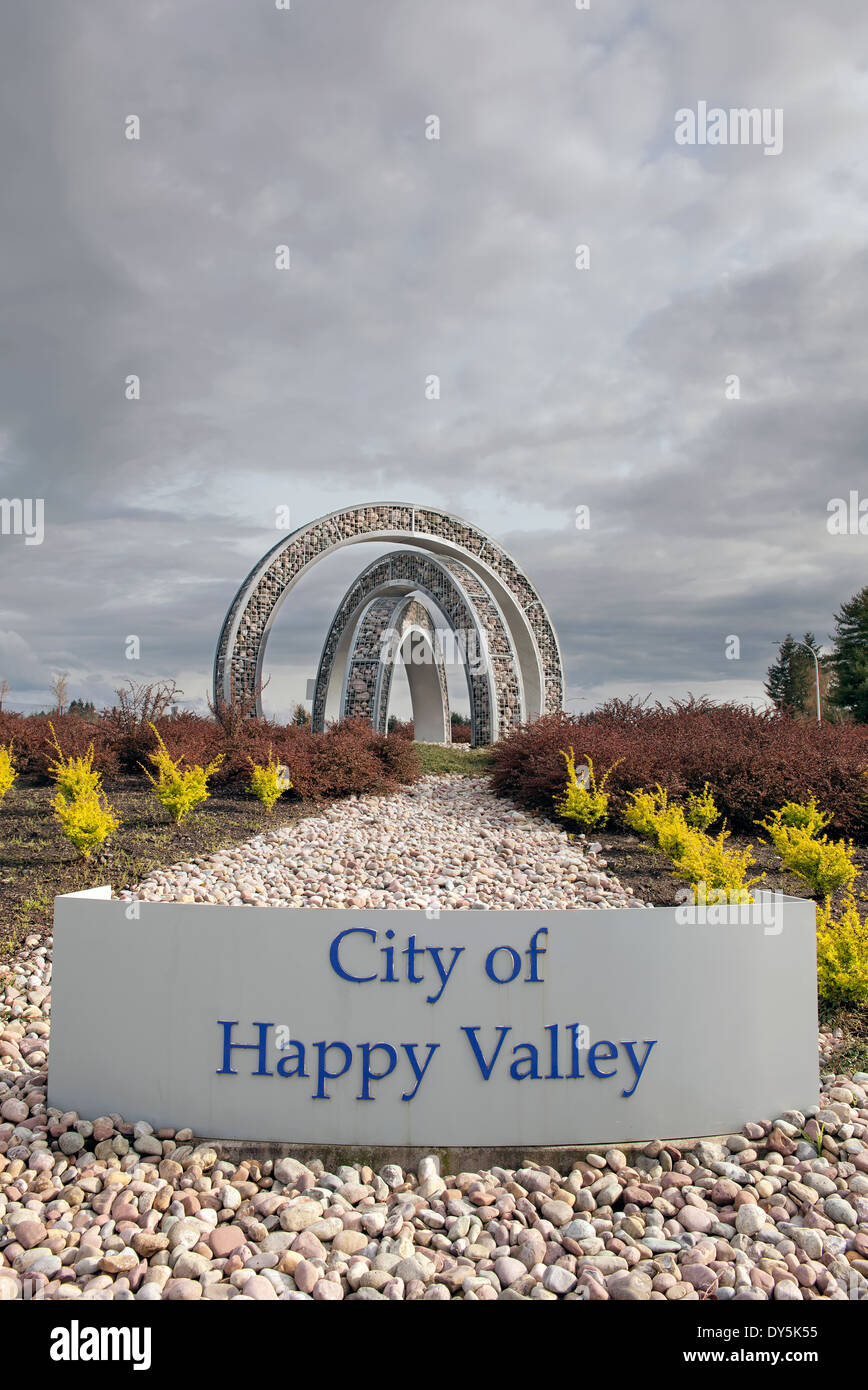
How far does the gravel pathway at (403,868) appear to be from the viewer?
614cm

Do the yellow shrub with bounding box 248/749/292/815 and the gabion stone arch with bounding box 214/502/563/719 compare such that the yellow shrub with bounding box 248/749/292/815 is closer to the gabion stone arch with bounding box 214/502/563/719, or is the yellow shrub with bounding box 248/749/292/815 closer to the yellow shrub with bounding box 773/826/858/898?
the gabion stone arch with bounding box 214/502/563/719

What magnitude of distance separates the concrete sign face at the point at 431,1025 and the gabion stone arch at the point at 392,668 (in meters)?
13.4

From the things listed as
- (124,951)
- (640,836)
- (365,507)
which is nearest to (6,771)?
(124,951)

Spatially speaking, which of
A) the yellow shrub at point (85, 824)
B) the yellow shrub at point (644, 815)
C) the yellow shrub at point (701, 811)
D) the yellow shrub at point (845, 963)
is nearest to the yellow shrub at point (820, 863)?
the yellow shrub at point (845, 963)

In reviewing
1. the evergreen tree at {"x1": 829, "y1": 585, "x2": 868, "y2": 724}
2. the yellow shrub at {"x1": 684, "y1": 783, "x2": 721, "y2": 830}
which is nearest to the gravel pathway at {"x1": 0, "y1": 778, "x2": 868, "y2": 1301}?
the yellow shrub at {"x1": 684, "y1": 783, "x2": 721, "y2": 830}

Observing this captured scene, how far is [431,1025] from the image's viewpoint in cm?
318

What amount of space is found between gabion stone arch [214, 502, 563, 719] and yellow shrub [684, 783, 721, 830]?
8220mm

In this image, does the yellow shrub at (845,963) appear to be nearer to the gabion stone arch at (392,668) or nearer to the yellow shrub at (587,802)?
the yellow shrub at (587,802)

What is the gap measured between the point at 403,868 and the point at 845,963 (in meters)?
3.58

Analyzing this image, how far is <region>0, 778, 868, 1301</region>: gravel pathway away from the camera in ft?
8.26

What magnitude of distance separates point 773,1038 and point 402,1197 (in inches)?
62.6

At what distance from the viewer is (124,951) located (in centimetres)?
336

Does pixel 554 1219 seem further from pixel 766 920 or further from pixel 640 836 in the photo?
pixel 640 836

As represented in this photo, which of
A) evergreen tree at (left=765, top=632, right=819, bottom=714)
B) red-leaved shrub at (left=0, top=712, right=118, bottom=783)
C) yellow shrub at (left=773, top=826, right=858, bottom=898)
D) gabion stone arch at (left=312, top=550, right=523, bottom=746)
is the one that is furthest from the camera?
evergreen tree at (left=765, top=632, right=819, bottom=714)
